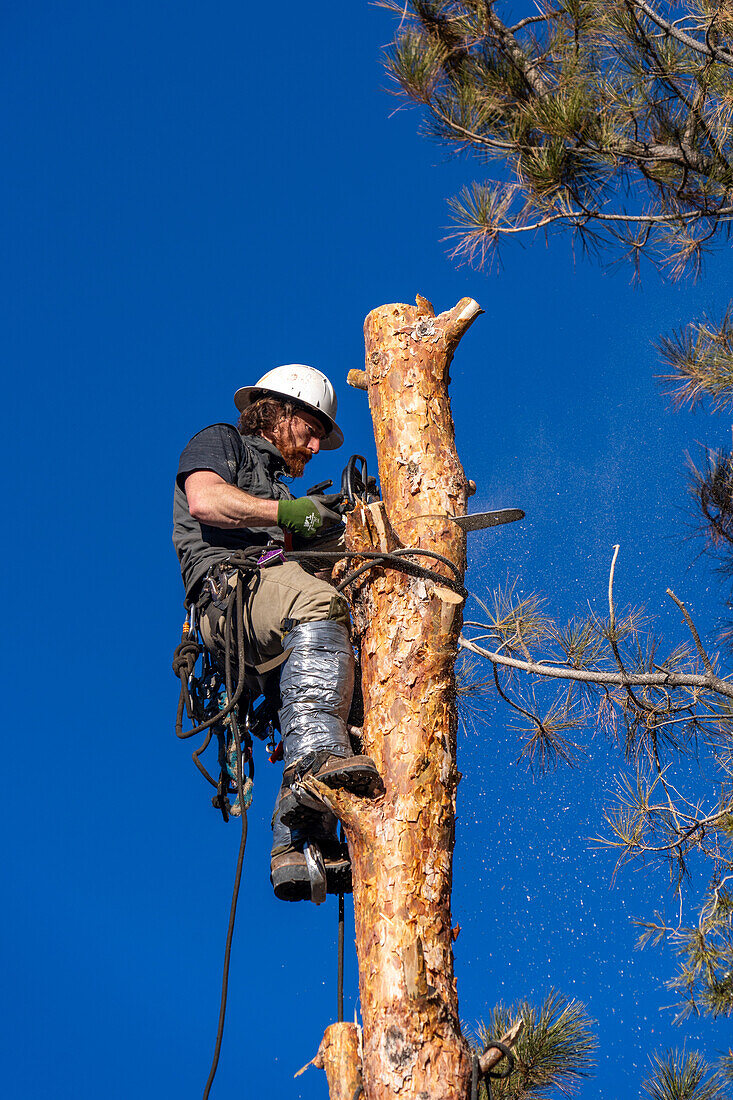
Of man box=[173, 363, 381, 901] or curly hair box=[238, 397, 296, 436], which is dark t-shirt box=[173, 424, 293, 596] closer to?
man box=[173, 363, 381, 901]

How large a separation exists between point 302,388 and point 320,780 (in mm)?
1564

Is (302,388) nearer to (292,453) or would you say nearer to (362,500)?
(292,453)

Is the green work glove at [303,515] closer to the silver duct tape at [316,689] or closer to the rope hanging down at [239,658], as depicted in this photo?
the rope hanging down at [239,658]

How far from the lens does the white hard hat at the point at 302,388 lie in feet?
12.6

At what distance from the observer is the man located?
2855 mm

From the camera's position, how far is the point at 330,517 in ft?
10.6

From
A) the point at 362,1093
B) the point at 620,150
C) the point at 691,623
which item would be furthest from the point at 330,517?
the point at 620,150

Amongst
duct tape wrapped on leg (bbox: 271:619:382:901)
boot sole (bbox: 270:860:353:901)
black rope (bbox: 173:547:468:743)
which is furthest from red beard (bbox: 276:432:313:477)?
boot sole (bbox: 270:860:353:901)

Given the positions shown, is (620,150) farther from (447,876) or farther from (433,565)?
(447,876)

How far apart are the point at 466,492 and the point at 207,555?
0.79 m

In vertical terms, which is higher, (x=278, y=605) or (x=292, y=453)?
Answer: (x=292, y=453)

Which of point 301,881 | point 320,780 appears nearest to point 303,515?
point 320,780

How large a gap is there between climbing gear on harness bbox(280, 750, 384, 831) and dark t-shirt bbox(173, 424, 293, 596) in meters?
0.79

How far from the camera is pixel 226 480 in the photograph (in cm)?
337
